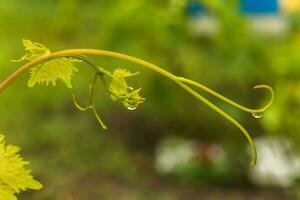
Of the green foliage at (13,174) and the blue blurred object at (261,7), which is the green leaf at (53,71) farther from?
the blue blurred object at (261,7)

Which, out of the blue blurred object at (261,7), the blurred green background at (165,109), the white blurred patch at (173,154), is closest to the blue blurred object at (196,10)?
the blurred green background at (165,109)

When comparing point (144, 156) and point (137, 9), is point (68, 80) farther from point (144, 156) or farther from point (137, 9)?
point (144, 156)

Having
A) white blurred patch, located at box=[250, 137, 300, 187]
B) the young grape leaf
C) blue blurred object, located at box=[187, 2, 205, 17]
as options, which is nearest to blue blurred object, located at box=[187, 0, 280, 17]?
blue blurred object, located at box=[187, 2, 205, 17]

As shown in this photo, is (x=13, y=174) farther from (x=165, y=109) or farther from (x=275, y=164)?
(x=275, y=164)

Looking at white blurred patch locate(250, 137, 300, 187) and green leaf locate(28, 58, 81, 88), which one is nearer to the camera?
green leaf locate(28, 58, 81, 88)

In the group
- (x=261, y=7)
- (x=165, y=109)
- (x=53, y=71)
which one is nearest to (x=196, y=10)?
(x=261, y=7)

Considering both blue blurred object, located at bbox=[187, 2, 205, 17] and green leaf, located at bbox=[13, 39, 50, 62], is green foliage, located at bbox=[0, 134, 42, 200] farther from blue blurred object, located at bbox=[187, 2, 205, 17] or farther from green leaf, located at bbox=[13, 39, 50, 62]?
blue blurred object, located at bbox=[187, 2, 205, 17]

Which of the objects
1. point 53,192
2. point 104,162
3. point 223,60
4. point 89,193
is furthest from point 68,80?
point 104,162
